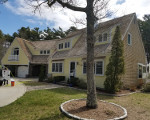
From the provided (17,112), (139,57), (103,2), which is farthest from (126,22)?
(17,112)

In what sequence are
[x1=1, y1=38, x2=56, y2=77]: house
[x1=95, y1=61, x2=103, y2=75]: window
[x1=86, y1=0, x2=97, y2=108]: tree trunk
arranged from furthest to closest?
[x1=1, y1=38, x2=56, y2=77]: house < [x1=95, y1=61, x2=103, y2=75]: window < [x1=86, y1=0, x2=97, y2=108]: tree trunk

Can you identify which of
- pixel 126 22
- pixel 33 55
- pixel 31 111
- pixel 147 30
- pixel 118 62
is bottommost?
pixel 31 111

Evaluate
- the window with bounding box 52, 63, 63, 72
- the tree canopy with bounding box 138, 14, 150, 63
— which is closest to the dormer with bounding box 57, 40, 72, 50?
the window with bounding box 52, 63, 63, 72

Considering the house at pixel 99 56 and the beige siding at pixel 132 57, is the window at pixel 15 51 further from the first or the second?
the beige siding at pixel 132 57

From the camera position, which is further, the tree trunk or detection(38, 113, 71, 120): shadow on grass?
the tree trunk

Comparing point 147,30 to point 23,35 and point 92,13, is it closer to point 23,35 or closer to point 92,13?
point 92,13

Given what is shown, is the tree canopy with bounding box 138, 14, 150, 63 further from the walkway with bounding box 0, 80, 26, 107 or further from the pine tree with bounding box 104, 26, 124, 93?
the walkway with bounding box 0, 80, 26, 107

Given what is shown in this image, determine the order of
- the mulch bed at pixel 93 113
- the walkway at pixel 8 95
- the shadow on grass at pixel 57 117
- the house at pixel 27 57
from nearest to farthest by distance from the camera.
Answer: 1. the shadow on grass at pixel 57 117
2. the mulch bed at pixel 93 113
3. the walkway at pixel 8 95
4. the house at pixel 27 57

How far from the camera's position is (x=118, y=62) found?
945 cm

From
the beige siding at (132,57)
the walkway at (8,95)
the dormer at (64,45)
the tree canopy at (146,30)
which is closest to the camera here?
the walkway at (8,95)

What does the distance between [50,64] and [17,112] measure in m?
13.9

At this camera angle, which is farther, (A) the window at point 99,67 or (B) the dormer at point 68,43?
(B) the dormer at point 68,43

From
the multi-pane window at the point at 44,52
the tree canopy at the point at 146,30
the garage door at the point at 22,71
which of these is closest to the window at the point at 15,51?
the garage door at the point at 22,71

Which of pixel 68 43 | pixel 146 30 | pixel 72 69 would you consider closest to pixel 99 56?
pixel 72 69
